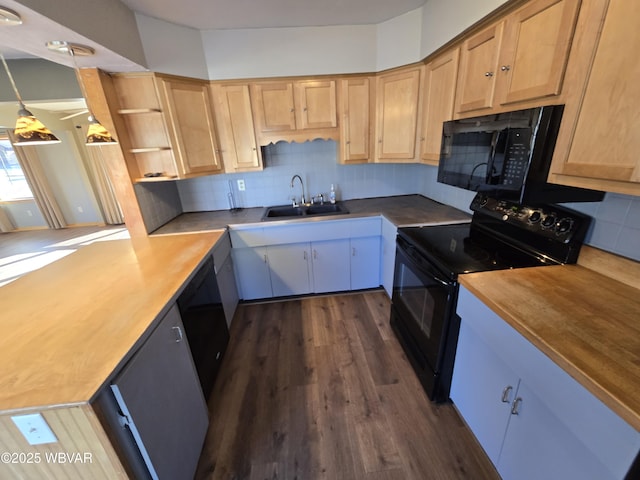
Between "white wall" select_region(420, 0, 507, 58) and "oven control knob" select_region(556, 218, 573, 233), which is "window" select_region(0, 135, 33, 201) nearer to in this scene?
"white wall" select_region(420, 0, 507, 58)

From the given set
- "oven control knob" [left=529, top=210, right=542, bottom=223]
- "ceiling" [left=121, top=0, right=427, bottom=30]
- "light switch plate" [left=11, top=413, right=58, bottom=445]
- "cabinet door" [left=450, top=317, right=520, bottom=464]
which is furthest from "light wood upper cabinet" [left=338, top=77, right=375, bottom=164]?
"light switch plate" [left=11, top=413, right=58, bottom=445]

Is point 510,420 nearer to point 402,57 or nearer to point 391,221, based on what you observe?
point 391,221

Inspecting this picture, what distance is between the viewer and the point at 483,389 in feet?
4.06

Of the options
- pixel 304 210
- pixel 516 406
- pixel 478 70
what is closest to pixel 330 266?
pixel 304 210

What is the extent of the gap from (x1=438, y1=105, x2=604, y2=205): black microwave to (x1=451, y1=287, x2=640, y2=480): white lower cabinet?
0.55 metres

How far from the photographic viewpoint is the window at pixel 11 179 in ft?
17.6

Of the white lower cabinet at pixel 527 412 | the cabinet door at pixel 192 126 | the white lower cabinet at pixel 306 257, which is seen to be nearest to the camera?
the white lower cabinet at pixel 527 412

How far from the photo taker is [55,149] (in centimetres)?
535

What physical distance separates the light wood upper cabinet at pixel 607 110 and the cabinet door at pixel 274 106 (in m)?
1.91

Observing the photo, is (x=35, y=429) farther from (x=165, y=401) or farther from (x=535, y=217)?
(x=535, y=217)

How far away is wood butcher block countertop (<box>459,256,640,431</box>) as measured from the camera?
0.68 meters

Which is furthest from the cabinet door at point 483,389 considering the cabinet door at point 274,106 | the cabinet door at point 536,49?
the cabinet door at point 274,106

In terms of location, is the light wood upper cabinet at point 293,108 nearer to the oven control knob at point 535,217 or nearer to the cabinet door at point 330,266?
the cabinet door at point 330,266

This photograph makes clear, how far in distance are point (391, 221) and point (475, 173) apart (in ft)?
2.70
